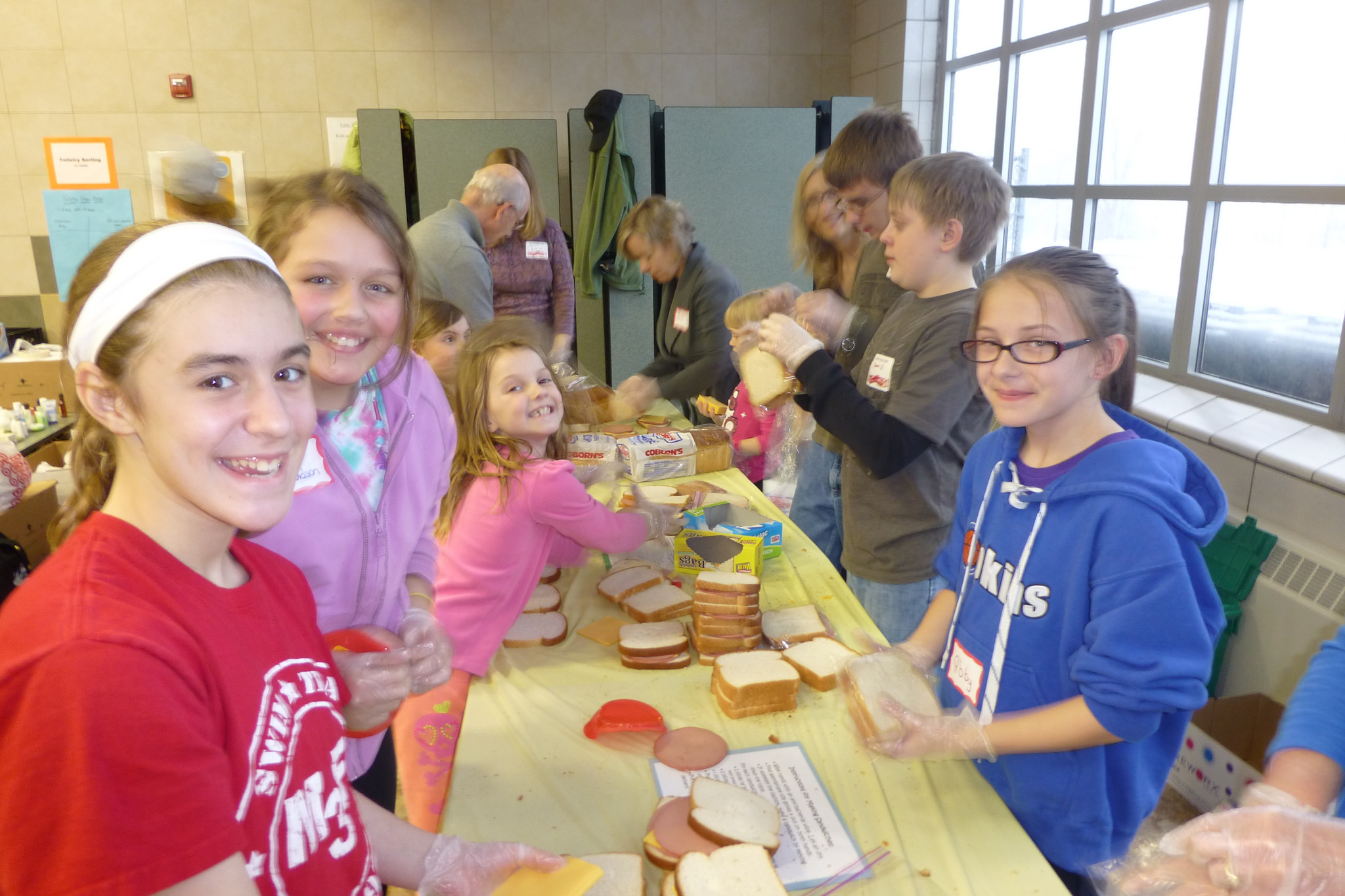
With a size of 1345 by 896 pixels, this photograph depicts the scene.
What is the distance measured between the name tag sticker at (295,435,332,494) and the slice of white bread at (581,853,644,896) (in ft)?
2.19

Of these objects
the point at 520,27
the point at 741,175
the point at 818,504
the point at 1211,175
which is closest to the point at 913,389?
the point at 818,504

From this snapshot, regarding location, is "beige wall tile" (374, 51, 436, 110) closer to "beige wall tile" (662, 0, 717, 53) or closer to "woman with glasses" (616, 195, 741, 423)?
"beige wall tile" (662, 0, 717, 53)

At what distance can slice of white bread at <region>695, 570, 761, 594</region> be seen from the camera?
1680 millimetres

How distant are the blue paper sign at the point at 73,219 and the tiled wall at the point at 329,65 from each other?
0.09 m

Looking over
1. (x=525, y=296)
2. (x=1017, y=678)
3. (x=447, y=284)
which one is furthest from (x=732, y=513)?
(x=525, y=296)

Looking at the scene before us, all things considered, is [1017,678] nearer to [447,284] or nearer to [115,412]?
[115,412]

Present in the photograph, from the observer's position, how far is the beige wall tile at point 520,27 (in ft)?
18.4

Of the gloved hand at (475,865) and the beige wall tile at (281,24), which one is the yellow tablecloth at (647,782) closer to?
the gloved hand at (475,865)

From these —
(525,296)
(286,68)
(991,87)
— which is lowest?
(525,296)

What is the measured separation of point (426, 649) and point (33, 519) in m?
2.57

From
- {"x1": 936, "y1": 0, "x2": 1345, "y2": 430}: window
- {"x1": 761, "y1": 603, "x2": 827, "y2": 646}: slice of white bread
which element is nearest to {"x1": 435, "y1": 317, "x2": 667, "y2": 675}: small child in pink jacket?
{"x1": 761, "y1": 603, "x2": 827, "y2": 646}: slice of white bread

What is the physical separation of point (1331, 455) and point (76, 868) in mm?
2950

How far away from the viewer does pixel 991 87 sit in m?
4.59

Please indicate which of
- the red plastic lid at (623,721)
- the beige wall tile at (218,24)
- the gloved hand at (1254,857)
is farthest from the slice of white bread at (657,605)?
the beige wall tile at (218,24)
